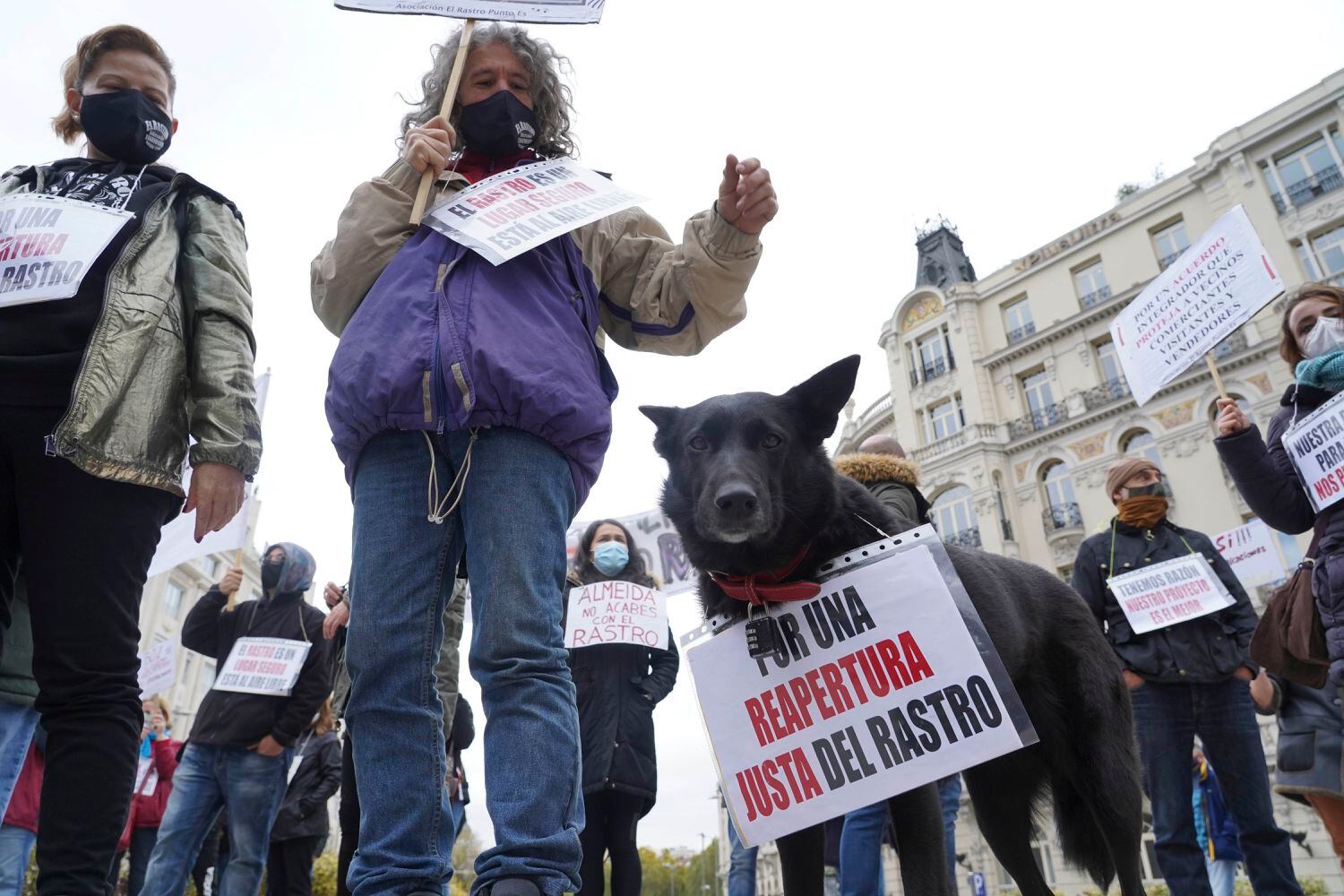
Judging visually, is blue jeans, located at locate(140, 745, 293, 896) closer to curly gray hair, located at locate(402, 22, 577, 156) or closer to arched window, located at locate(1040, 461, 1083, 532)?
curly gray hair, located at locate(402, 22, 577, 156)

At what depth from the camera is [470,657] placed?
72.1 inches

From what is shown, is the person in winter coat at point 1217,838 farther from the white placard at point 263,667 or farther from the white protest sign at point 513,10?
the white protest sign at point 513,10

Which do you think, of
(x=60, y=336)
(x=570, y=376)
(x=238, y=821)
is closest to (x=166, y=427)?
(x=60, y=336)

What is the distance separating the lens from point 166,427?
95.0 inches

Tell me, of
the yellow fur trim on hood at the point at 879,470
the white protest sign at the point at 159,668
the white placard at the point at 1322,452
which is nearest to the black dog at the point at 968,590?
the yellow fur trim on hood at the point at 879,470

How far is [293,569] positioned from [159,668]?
18.9ft

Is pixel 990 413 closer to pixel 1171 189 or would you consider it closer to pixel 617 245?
pixel 1171 189

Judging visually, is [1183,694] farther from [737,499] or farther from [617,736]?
[737,499]

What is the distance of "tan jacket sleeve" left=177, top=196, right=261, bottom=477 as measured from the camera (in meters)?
2.40

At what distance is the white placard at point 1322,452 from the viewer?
3371mm

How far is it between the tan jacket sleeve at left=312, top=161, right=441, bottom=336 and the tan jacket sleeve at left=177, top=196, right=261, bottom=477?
366 millimetres

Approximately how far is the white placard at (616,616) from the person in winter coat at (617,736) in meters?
0.09

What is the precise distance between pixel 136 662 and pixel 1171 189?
100 feet

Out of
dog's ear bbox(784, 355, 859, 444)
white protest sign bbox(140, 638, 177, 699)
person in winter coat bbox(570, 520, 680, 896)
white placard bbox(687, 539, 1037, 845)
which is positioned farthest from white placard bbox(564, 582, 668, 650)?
white protest sign bbox(140, 638, 177, 699)
